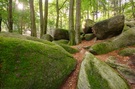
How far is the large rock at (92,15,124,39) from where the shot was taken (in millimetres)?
9758

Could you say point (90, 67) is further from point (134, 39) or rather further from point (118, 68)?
point (134, 39)

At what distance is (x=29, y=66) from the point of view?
176 inches

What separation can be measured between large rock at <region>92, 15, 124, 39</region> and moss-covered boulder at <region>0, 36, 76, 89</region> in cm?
553

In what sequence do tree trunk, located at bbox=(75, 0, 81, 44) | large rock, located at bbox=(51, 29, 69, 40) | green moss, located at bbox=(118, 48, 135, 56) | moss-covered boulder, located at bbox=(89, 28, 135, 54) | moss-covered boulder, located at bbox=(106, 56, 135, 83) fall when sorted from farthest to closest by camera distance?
large rock, located at bbox=(51, 29, 69, 40) → tree trunk, located at bbox=(75, 0, 81, 44) → moss-covered boulder, located at bbox=(89, 28, 135, 54) → green moss, located at bbox=(118, 48, 135, 56) → moss-covered boulder, located at bbox=(106, 56, 135, 83)

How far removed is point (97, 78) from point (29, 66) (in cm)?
230

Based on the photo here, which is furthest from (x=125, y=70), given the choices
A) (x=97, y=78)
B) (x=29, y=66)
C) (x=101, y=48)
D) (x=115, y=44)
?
(x=29, y=66)

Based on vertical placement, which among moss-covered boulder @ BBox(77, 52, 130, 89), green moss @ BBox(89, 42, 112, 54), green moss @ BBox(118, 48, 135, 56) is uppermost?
green moss @ BBox(89, 42, 112, 54)

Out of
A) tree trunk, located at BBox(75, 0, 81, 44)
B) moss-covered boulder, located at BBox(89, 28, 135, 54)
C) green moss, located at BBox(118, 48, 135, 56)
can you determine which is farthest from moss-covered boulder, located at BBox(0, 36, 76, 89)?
tree trunk, located at BBox(75, 0, 81, 44)

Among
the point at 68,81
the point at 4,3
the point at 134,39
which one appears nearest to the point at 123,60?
the point at 134,39

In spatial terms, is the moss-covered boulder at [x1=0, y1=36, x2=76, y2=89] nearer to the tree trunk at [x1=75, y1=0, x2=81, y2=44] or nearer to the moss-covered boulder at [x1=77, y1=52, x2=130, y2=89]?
the moss-covered boulder at [x1=77, y1=52, x2=130, y2=89]

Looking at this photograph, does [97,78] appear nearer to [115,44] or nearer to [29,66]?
[29,66]

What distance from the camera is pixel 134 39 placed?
28.6ft

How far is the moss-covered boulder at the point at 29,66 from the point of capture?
410cm

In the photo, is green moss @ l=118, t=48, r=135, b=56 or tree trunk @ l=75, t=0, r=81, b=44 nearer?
green moss @ l=118, t=48, r=135, b=56
